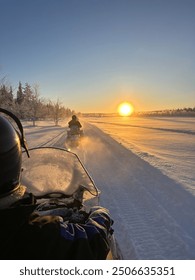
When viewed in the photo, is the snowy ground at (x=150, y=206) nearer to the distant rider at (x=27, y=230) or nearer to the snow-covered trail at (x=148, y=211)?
the snow-covered trail at (x=148, y=211)

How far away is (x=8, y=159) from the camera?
5.25 feet

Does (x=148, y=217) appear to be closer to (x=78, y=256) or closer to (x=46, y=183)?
(x=46, y=183)

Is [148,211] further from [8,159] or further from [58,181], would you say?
[8,159]

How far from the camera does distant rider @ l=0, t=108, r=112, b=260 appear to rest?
1479mm

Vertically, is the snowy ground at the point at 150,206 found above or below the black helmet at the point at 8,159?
below

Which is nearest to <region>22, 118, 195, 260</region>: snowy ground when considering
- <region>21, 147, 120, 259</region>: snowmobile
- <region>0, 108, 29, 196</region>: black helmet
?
<region>21, 147, 120, 259</region>: snowmobile

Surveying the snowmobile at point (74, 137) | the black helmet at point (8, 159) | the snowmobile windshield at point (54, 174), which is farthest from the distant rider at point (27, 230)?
the snowmobile at point (74, 137)

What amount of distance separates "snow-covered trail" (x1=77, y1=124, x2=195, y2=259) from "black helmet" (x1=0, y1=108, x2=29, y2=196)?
237 cm

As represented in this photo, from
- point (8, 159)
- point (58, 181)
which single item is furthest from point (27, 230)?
point (58, 181)

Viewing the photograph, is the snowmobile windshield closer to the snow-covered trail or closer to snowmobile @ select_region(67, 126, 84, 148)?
the snow-covered trail

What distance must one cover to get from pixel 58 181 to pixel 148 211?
2223mm

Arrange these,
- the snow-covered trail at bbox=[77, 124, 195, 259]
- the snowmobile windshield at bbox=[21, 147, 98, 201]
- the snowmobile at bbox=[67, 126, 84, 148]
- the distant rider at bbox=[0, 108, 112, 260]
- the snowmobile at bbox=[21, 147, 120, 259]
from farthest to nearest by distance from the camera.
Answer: the snowmobile at bbox=[67, 126, 84, 148] < the snow-covered trail at bbox=[77, 124, 195, 259] < the snowmobile windshield at bbox=[21, 147, 98, 201] < the snowmobile at bbox=[21, 147, 120, 259] < the distant rider at bbox=[0, 108, 112, 260]

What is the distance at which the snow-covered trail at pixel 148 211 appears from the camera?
3.79 m
